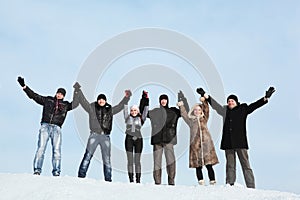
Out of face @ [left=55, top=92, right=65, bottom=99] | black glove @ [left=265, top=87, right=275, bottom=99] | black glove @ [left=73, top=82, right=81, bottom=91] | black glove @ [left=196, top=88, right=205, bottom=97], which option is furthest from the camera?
black glove @ [left=73, top=82, right=81, bottom=91]

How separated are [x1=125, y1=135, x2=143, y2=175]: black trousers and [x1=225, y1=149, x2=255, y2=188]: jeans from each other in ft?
6.08

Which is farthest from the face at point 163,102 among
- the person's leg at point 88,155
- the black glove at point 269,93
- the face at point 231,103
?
the black glove at point 269,93

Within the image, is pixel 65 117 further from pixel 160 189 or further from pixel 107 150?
pixel 160 189

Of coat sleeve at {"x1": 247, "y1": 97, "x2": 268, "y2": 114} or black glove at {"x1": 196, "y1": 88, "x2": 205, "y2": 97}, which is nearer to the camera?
coat sleeve at {"x1": 247, "y1": 97, "x2": 268, "y2": 114}

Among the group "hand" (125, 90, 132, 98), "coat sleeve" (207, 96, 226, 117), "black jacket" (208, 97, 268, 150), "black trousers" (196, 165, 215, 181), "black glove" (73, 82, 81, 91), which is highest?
"black glove" (73, 82, 81, 91)

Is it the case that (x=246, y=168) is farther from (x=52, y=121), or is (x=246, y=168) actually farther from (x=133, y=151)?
(x=52, y=121)

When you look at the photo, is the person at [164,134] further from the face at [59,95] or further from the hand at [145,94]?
the face at [59,95]

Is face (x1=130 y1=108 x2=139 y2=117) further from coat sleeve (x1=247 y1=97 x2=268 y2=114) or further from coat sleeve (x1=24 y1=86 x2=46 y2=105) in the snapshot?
coat sleeve (x1=247 y1=97 x2=268 y2=114)

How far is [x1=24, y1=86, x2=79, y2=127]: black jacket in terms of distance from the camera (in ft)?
30.7

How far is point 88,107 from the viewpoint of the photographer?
31.4 ft

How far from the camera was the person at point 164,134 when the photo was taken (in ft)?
29.6

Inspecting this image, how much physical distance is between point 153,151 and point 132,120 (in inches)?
33.5

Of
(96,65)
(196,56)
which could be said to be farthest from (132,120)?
(196,56)

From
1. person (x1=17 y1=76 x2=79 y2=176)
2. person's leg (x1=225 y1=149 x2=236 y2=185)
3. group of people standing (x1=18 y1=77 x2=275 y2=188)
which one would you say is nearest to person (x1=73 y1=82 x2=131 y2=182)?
group of people standing (x1=18 y1=77 x2=275 y2=188)
